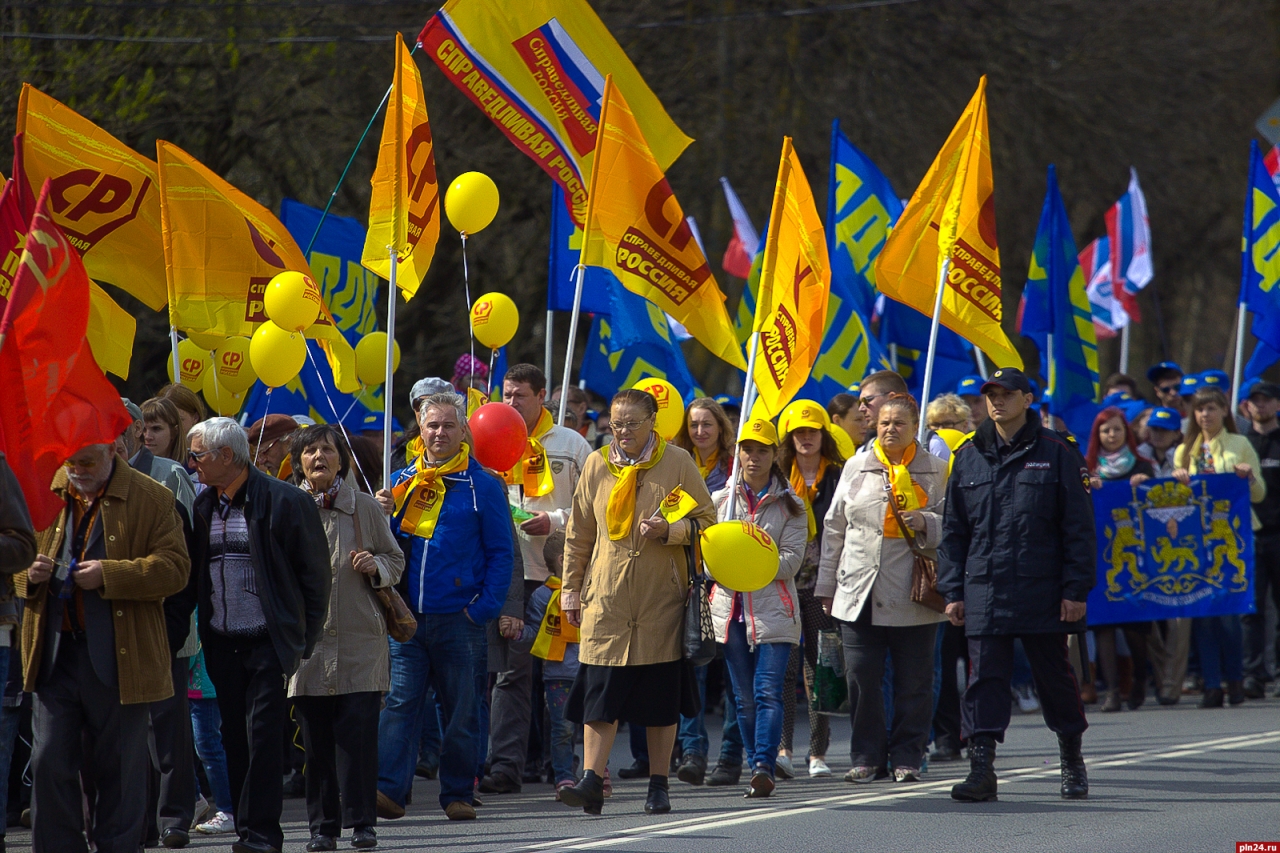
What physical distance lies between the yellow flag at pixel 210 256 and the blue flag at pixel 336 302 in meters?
1.91

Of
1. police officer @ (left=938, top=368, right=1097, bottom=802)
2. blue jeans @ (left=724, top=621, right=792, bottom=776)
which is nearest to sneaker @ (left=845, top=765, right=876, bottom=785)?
blue jeans @ (left=724, top=621, right=792, bottom=776)

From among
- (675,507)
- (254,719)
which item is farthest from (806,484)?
(254,719)

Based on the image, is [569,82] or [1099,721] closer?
[569,82]

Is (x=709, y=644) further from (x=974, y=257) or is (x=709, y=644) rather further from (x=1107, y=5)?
(x=1107, y=5)

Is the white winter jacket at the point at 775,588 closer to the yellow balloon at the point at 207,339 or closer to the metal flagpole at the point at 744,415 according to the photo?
the metal flagpole at the point at 744,415

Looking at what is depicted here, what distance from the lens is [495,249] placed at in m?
19.9

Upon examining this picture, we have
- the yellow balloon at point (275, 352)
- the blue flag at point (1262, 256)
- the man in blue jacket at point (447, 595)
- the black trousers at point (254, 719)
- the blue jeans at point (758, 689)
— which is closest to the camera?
the black trousers at point (254, 719)

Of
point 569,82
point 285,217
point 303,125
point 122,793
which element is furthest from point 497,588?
point 303,125

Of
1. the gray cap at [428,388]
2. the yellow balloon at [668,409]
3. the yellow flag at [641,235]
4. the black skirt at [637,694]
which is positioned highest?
the yellow flag at [641,235]

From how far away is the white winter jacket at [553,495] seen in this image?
873 cm

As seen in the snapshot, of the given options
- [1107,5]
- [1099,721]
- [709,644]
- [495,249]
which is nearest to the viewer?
[709,644]

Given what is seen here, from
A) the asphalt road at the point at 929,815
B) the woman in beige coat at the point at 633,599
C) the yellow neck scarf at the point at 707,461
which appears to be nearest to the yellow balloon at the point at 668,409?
the yellow neck scarf at the point at 707,461

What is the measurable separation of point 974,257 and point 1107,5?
14093 millimetres

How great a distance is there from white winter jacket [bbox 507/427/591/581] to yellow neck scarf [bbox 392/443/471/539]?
3.83 feet
